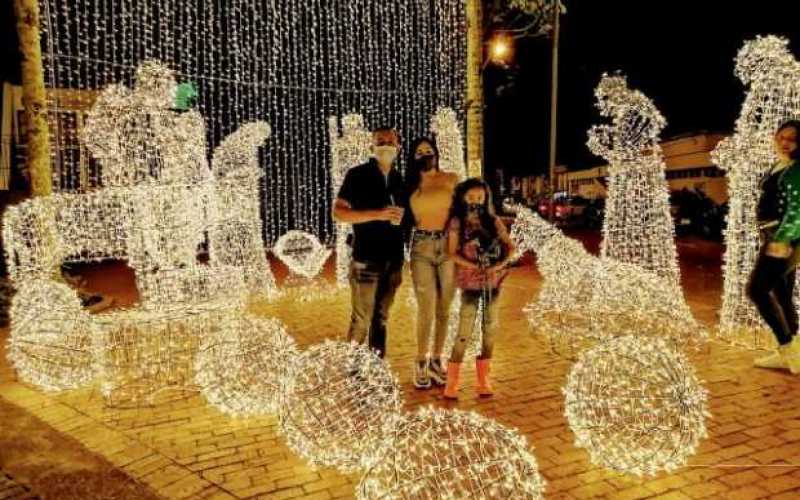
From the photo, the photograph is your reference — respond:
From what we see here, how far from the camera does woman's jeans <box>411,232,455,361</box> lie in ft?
15.3

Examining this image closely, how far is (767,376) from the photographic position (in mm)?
4977

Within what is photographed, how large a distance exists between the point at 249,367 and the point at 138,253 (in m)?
2.71

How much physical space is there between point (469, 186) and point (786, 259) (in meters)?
2.52

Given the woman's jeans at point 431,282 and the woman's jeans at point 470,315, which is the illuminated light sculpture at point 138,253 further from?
the woman's jeans at point 470,315

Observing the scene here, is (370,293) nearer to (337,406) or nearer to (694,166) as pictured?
(337,406)

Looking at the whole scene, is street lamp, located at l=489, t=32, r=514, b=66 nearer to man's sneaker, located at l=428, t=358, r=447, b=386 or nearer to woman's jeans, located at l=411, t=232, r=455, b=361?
woman's jeans, located at l=411, t=232, r=455, b=361

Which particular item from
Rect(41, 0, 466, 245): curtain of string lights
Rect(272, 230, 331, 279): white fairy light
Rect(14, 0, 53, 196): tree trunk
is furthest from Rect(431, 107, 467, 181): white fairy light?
Rect(14, 0, 53, 196): tree trunk

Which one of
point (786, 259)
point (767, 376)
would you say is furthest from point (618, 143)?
point (767, 376)

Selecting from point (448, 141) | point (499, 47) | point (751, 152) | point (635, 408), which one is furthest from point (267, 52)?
point (635, 408)

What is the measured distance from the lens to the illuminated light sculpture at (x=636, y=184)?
6.40m

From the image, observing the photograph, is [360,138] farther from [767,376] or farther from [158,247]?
[767,376]

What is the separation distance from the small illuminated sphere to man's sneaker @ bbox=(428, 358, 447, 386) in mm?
1344

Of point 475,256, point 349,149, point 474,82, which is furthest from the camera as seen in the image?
point 349,149

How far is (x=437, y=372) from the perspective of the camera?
197 inches
